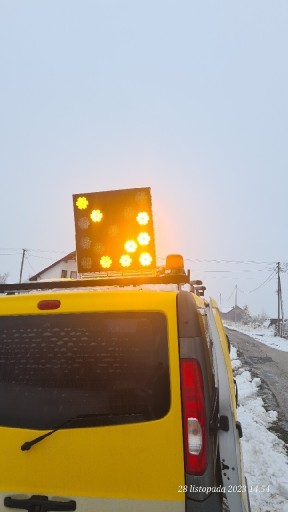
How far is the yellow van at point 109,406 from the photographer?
1953 mm

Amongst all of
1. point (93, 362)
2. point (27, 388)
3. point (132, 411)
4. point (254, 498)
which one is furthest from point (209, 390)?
point (254, 498)

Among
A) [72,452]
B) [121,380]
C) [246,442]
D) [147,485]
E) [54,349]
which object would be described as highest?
[54,349]

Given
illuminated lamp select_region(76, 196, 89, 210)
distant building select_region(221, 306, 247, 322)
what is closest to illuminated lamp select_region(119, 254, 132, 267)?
illuminated lamp select_region(76, 196, 89, 210)

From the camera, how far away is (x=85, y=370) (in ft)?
7.02

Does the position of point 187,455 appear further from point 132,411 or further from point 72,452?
point 72,452

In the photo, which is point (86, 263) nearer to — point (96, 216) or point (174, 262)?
point (96, 216)

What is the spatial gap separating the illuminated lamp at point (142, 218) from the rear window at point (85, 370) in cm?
273

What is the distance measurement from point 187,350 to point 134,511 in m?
0.79

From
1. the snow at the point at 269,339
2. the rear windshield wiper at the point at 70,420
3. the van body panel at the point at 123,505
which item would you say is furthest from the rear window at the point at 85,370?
the snow at the point at 269,339

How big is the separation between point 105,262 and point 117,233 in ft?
1.24

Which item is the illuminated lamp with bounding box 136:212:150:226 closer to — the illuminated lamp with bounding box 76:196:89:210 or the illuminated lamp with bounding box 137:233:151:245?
the illuminated lamp with bounding box 137:233:151:245

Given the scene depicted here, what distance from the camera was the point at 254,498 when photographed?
4.35 meters

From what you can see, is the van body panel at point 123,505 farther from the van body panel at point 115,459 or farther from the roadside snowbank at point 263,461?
the roadside snowbank at point 263,461

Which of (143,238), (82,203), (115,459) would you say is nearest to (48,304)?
Answer: (115,459)
